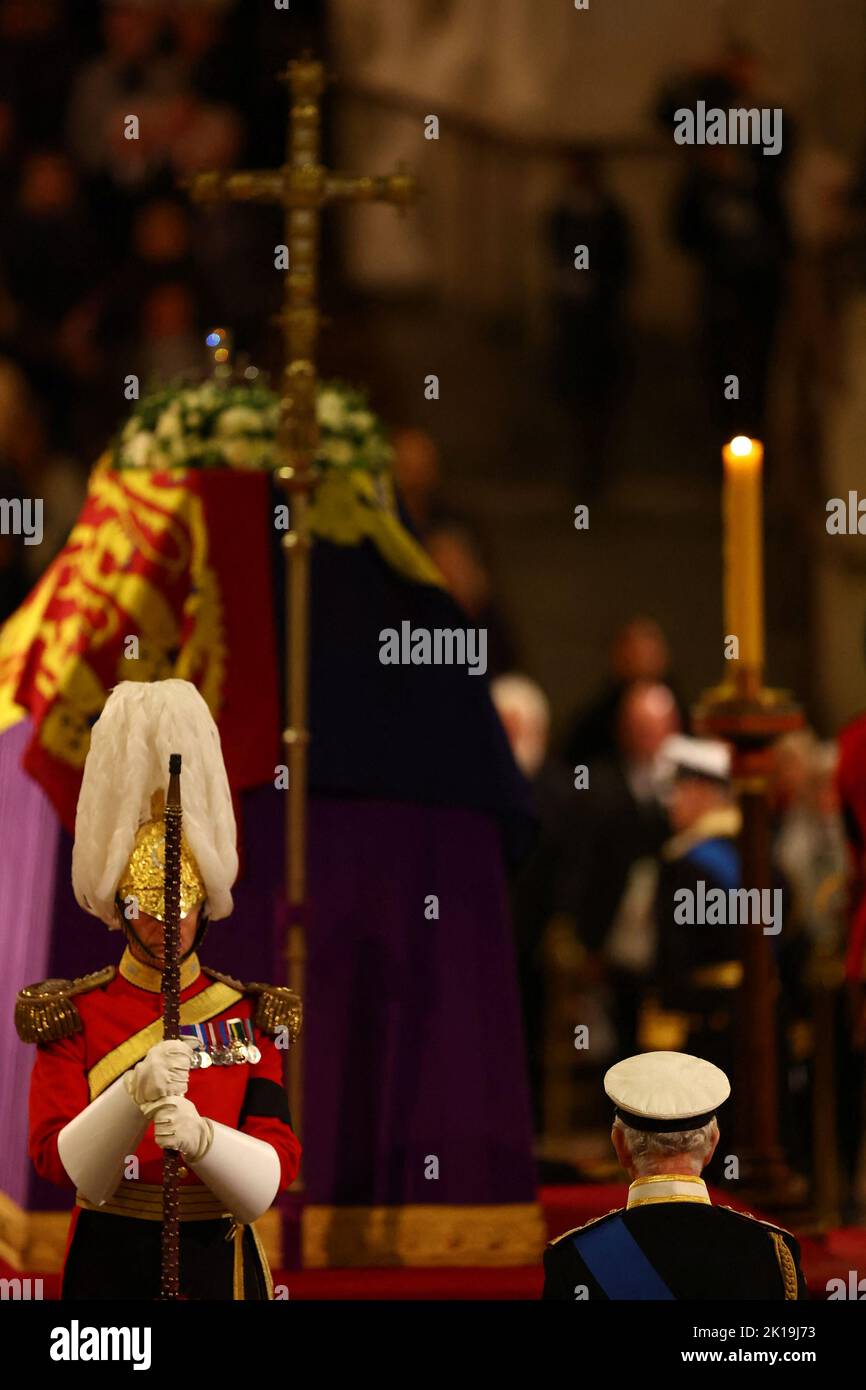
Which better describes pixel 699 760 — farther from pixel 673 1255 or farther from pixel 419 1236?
A: pixel 673 1255


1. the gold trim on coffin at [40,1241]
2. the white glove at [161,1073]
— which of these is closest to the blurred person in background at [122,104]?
the gold trim on coffin at [40,1241]

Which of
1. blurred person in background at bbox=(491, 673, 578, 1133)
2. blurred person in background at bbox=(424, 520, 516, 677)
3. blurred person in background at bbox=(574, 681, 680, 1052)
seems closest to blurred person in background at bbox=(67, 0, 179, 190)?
blurred person in background at bbox=(424, 520, 516, 677)

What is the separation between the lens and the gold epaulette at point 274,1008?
4.25 metres

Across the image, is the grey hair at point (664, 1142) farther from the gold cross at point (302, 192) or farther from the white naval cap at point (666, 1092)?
the gold cross at point (302, 192)

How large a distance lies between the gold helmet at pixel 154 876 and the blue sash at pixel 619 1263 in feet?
2.62

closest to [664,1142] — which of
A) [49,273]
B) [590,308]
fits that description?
[49,273]

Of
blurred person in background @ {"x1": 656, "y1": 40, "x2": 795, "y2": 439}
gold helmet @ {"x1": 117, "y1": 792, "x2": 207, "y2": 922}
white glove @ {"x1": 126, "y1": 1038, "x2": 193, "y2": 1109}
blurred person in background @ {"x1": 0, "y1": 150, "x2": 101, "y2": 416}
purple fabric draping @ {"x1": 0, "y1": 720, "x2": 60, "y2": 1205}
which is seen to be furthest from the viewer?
blurred person in background @ {"x1": 656, "y1": 40, "x2": 795, "y2": 439}

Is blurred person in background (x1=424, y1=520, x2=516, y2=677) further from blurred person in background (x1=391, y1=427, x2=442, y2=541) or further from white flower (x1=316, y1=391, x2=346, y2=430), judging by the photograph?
white flower (x1=316, y1=391, x2=346, y2=430)

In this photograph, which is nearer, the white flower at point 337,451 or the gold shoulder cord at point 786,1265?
the gold shoulder cord at point 786,1265

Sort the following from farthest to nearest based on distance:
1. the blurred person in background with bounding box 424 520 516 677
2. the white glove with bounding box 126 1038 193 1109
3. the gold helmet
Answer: the blurred person in background with bounding box 424 520 516 677, the gold helmet, the white glove with bounding box 126 1038 193 1109

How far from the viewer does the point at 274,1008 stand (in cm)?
425

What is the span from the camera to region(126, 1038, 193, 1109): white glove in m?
3.84

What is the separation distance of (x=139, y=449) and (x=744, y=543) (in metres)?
1.41

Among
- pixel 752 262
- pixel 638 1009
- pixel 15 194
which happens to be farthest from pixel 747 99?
pixel 638 1009
